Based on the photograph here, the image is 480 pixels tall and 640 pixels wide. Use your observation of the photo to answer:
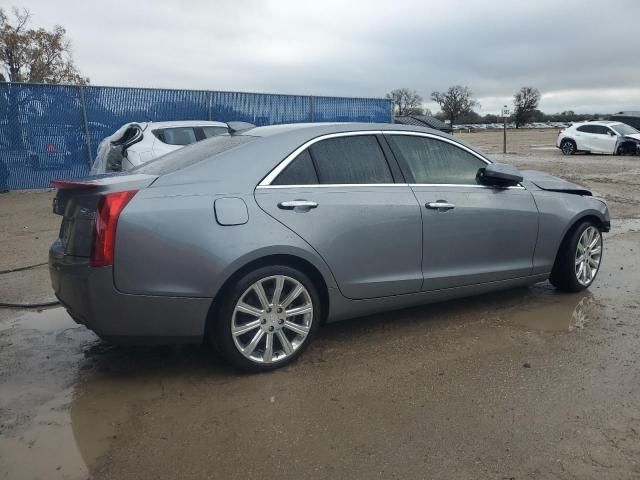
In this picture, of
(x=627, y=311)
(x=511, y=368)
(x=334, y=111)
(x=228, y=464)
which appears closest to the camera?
(x=228, y=464)

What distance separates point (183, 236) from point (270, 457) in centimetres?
125

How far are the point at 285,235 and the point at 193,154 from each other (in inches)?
36.6

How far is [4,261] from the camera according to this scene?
6.53 metres

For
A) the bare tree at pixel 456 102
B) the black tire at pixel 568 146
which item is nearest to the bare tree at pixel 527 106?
the bare tree at pixel 456 102

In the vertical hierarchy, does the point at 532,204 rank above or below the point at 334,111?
below

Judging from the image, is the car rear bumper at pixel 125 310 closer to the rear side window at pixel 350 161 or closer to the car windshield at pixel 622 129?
the rear side window at pixel 350 161

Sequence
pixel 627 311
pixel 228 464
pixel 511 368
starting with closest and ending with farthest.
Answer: pixel 228 464, pixel 511 368, pixel 627 311

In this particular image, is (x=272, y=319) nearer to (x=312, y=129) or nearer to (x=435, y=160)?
(x=312, y=129)

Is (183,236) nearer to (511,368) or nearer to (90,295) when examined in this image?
(90,295)

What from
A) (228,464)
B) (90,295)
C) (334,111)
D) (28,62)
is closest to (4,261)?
(90,295)

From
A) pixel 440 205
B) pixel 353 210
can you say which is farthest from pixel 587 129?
pixel 353 210

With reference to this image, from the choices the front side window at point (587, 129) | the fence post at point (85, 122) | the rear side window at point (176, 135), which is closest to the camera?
the rear side window at point (176, 135)

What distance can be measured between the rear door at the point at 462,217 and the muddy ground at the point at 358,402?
43cm

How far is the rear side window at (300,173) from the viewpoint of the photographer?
11.4ft
